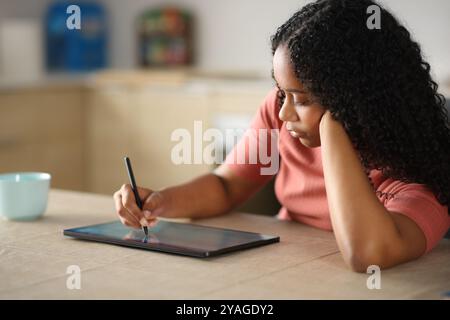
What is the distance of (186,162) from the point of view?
132 inches

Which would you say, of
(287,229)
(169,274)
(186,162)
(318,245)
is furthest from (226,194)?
(186,162)

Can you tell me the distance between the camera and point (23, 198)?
4.75 feet

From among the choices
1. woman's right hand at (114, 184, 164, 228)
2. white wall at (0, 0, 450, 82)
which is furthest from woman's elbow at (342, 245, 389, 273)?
white wall at (0, 0, 450, 82)

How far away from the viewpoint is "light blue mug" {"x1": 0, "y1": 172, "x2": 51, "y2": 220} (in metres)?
1.45

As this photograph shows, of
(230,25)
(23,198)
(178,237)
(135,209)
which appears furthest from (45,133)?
(178,237)

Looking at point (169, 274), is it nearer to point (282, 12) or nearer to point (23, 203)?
point (23, 203)

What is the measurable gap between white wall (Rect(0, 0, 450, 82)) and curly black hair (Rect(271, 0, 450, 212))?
6.02 feet

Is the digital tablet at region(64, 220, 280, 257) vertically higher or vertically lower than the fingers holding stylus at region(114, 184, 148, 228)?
lower

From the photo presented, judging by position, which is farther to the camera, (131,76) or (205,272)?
(131,76)

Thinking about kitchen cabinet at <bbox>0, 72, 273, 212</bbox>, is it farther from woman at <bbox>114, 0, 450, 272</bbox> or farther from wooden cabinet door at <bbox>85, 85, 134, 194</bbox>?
woman at <bbox>114, 0, 450, 272</bbox>

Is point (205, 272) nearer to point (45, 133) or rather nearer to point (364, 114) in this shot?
point (364, 114)

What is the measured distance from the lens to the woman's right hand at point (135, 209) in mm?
1374

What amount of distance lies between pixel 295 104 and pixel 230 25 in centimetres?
241

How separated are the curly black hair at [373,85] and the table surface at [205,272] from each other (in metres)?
0.14
